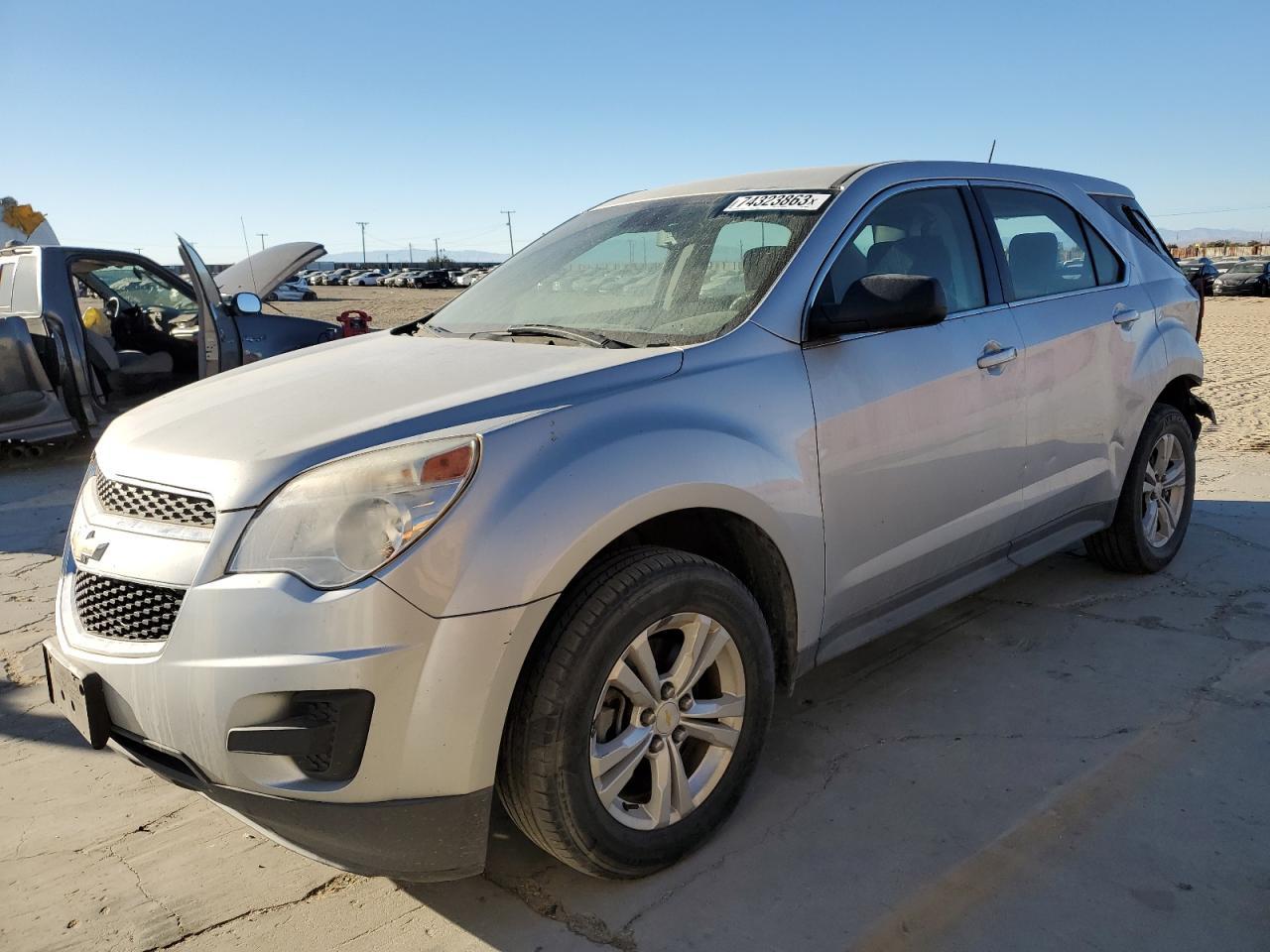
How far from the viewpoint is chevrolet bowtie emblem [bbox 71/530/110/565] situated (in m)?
2.30

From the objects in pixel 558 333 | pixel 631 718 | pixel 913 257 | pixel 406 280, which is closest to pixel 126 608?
pixel 631 718

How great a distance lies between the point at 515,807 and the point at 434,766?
0.88 feet

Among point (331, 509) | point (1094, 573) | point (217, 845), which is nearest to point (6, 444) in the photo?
point (217, 845)

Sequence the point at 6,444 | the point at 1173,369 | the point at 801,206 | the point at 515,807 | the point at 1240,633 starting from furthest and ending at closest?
the point at 6,444 → the point at 1173,369 → the point at 1240,633 → the point at 801,206 → the point at 515,807

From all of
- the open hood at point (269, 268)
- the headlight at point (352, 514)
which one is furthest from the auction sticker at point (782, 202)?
the open hood at point (269, 268)

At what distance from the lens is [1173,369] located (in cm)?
429

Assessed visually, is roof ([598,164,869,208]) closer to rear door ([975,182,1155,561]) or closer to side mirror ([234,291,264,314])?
rear door ([975,182,1155,561])

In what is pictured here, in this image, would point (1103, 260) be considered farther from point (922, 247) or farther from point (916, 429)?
point (916, 429)

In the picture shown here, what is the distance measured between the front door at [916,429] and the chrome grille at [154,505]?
5.02 ft

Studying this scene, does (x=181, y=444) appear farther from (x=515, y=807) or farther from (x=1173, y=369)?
(x=1173, y=369)

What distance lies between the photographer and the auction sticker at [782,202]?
306cm

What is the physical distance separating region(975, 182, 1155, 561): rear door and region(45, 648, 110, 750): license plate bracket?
2856 millimetres

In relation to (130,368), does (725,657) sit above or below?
below

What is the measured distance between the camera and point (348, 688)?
6.40 ft
